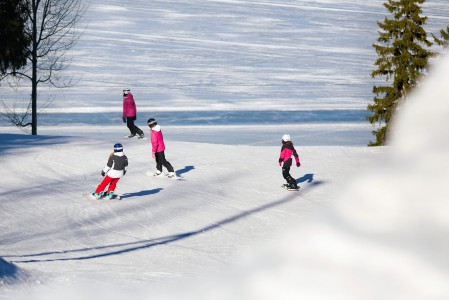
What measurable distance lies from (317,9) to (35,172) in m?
84.9

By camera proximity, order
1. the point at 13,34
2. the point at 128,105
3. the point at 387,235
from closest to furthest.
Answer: the point at 387,235 < the point at 128,105 < the point at 13,34

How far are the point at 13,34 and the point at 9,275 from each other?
24379 mm

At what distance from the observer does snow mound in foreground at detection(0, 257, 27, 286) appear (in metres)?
6.43

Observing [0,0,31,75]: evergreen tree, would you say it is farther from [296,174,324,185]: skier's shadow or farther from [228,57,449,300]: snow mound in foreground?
[228,57,449,300]: snow mound in foreground

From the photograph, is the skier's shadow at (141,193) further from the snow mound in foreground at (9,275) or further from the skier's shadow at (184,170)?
the snow mound in foreground at (9,275)

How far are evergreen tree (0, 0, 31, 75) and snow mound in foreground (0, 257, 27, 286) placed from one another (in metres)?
23.3

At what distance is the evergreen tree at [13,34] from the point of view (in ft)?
95.7

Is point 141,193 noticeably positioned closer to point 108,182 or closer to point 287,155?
point 108,182

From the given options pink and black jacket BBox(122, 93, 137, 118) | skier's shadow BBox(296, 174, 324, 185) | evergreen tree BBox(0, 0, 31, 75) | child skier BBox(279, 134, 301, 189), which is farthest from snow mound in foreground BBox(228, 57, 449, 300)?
evergreen tree BBox(0, 0, 31, 75)

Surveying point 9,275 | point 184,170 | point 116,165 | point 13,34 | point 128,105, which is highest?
point 13,34

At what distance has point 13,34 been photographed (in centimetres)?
2970

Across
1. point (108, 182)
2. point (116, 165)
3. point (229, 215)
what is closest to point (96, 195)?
point (108, 182)

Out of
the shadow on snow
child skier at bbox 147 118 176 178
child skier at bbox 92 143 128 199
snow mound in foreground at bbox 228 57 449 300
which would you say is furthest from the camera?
child skier at bbox 147 118 176 178

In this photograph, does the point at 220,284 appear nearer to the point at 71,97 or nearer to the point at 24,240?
the point at 24,240
